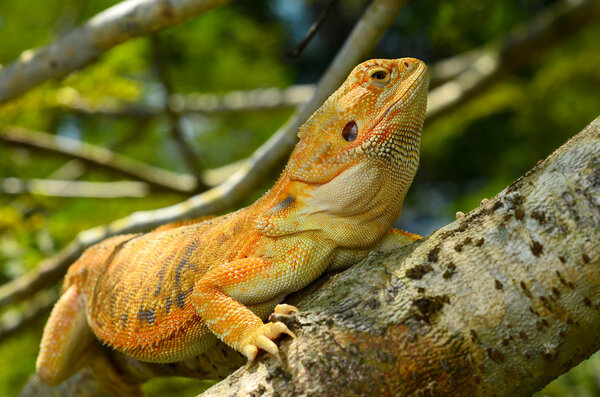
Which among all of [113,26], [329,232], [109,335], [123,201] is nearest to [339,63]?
[113,26]

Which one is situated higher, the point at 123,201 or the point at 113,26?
the point at 113,26

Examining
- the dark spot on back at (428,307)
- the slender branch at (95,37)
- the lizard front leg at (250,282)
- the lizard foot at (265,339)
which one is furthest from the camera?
the slender branch at (95,37)

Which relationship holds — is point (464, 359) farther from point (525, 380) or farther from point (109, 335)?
point (109, 335)

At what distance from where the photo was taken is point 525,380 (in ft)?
7.79

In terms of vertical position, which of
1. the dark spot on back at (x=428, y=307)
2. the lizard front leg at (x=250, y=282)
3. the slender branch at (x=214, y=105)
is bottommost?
the slender branch at (x=214, y=105)

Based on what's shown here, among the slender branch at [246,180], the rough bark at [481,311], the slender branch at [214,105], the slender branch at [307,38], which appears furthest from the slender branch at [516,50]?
the rough bark at [481,311]

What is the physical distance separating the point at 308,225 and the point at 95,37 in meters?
2.78

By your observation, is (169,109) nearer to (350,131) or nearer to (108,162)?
(108,162)

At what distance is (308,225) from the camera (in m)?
3.31

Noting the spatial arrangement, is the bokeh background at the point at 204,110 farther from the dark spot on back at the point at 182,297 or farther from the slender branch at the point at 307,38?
the dark spot on back at the point at 182,297

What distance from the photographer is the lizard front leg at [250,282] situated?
3.12 metres

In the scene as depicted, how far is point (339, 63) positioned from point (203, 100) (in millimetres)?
3978

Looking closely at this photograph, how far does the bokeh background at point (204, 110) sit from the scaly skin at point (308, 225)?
2281 mm

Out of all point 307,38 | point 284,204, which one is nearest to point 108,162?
point 307,38
